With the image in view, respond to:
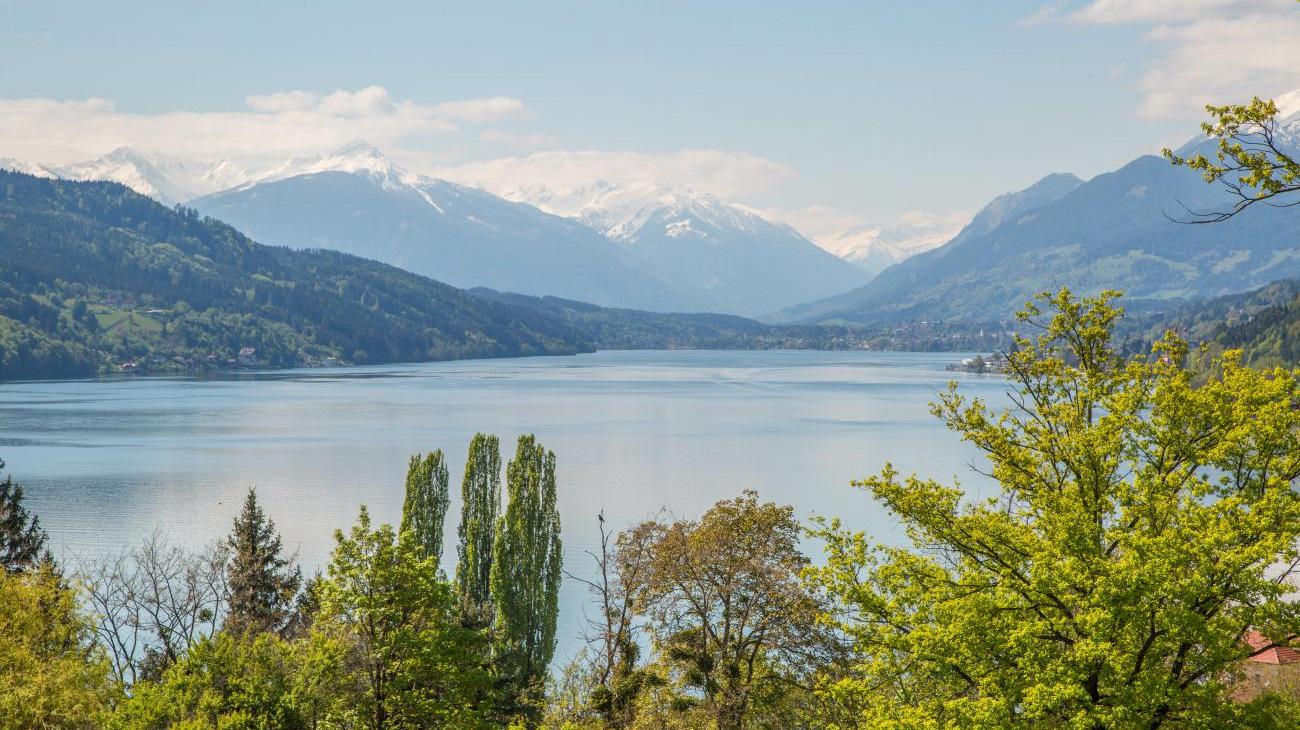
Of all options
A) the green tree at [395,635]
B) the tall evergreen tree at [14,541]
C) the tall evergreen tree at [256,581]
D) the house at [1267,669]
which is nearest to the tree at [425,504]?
the tall evergreen tree at [256,581]

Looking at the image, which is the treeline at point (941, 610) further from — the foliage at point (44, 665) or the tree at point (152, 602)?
the tree at point (152, 602)

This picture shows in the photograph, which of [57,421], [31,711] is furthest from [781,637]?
[57,421]

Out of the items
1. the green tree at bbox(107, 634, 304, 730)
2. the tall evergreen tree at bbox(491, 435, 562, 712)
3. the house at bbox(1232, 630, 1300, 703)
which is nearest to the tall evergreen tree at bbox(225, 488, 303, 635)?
the tall evergreen tree at bbox(491, 435, 562, 712)

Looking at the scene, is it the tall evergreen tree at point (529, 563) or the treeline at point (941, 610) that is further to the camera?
the tall evergreen tree at point (529, 563)

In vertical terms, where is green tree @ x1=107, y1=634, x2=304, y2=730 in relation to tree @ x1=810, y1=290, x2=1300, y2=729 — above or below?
below

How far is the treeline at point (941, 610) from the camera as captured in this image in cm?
1548

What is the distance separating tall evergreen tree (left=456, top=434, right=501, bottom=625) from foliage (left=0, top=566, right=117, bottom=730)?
18149mm

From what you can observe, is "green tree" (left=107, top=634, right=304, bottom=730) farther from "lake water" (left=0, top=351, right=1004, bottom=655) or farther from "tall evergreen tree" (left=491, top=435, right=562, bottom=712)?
"lake water" (left=0, top=351, right=1004, bottom=655)

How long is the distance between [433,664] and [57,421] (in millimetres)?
143693

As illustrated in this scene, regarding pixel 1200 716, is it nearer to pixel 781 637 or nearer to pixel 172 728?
pixel 781 637

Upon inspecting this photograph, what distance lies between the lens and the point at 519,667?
138ft

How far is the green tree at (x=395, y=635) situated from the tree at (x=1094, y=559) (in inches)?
399

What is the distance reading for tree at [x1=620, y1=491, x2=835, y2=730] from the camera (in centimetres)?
2811

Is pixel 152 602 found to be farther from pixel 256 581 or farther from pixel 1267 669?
pixel 1267 669
